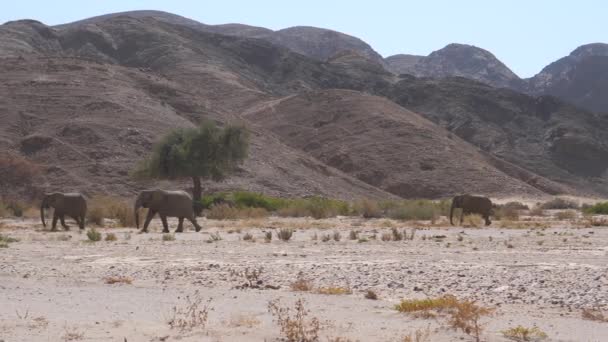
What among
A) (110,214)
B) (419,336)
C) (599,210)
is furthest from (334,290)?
(599,210)

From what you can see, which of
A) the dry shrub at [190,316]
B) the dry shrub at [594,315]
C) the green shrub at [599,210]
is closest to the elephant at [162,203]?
the dry shrub at [190,316]

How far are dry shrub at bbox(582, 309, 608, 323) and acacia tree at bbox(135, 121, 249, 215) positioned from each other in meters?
36.3

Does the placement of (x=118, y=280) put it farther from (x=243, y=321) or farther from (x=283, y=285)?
(x=243, y=321)

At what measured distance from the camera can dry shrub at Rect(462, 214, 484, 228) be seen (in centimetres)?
3362

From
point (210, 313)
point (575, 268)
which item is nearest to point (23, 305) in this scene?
point (210, 313)

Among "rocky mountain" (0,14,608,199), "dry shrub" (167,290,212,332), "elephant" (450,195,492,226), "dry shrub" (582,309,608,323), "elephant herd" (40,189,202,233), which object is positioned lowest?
"dry shrub" (167,290,212,332)

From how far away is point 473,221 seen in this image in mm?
34969

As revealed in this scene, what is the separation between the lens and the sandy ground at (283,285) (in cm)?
952

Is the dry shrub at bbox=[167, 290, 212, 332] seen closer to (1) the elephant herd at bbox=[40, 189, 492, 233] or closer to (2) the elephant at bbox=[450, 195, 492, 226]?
(1) the elephant herd at bbox=[40, 189, 492, 233]

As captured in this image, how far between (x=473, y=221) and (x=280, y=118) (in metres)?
54.9

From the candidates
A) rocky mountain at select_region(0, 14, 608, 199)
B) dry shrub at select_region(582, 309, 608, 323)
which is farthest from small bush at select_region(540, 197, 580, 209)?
dry shrub at select_region(582, 309, 608, 323)

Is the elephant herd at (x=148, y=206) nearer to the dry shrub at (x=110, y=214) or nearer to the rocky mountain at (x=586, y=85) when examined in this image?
the dry shrub at (x=110, y=214)

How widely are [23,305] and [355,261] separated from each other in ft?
24.0

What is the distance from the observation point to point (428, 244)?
2166cm
